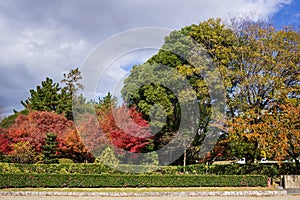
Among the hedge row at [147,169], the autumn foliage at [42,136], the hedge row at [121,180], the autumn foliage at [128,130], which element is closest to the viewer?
the hedge row at [121,180]

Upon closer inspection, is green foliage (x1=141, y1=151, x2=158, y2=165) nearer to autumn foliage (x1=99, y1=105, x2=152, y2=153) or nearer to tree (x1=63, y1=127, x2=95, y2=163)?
autumn foliage (x1=99, y1=105, x2=152, y2=153)

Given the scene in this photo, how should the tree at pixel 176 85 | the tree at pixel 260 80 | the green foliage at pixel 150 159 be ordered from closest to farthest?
1. the tree at pixel 260 80
2. the tree at pixel 176 85
3. the green foliage at pixel 150 159

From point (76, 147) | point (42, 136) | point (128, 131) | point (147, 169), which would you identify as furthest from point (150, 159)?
point (42, 136)

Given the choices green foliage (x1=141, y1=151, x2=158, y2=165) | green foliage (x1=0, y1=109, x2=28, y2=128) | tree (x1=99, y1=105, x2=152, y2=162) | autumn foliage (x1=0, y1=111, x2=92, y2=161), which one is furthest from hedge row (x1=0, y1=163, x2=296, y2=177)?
green foliage (x1=0, y1=109, x2=28, y2=128)

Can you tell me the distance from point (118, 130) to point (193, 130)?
5227 mm

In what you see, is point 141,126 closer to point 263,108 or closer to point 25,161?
point 263,108

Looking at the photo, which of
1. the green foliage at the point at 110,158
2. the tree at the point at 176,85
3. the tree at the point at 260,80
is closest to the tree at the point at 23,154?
the green foliage at the point at 110,158

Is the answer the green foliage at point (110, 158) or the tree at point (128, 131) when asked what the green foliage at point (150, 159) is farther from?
the green foliage at point (110, 158)

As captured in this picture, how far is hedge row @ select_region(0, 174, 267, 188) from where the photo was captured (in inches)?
587

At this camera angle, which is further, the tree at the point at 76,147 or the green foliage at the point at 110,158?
the tree at the point at 76,147

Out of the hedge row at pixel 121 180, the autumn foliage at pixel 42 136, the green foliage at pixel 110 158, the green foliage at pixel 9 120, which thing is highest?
the green foliage at pixel 9 120

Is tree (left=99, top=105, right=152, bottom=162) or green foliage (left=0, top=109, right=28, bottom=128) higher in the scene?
green foliage (left=0, top=109, right=28, bottom=128)

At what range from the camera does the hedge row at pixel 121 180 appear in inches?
587

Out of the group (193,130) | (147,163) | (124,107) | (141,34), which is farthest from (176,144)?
(141,34)
